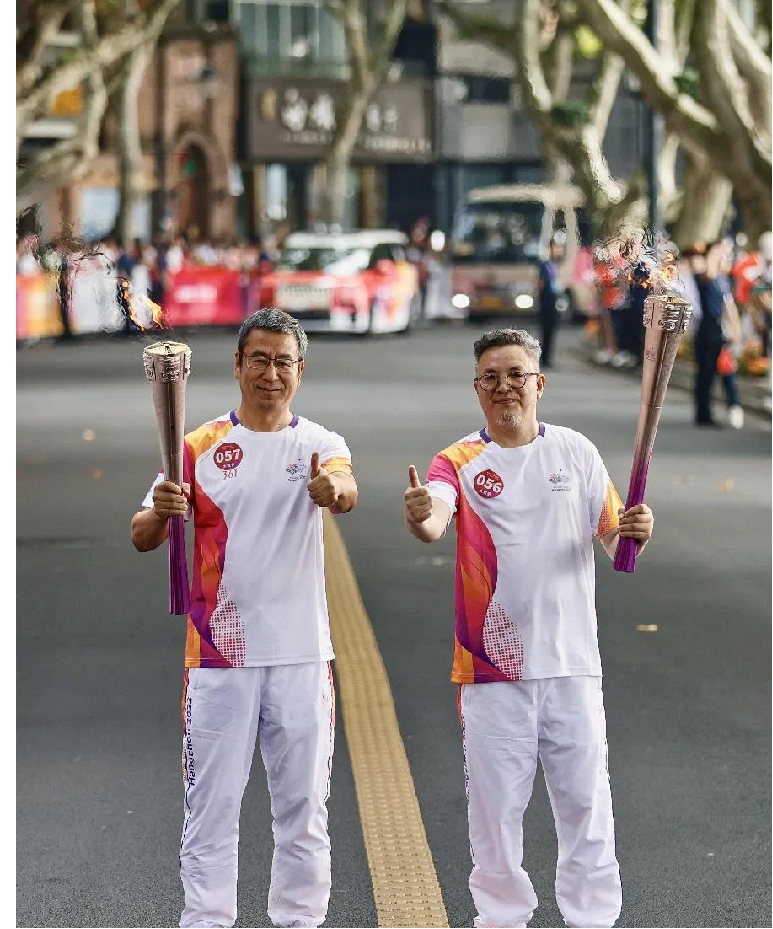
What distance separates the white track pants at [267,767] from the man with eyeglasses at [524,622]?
190 millimetres

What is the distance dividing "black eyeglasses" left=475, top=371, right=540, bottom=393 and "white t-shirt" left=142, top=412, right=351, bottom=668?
235mm

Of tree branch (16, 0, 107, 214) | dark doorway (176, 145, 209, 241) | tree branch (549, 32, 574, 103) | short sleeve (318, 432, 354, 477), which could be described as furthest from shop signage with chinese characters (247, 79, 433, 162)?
short sleeve (318, 432, 354, 477)

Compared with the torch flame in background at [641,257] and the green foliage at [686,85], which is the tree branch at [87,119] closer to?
the green foliage at [686,85]

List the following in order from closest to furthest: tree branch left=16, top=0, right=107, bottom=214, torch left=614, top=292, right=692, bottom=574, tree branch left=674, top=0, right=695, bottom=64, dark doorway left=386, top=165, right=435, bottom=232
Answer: torch left=614, top=292, right=692, bottom=574 → tree branch left=674, top=0, right=695, bottom=64 → tree branch left=16, top=0, right=107, bottom=214 → dark doorway left=386, top=165, right=435, bottom=232

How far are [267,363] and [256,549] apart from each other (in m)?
0.19

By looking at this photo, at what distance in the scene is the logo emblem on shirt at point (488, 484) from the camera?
2.22 m

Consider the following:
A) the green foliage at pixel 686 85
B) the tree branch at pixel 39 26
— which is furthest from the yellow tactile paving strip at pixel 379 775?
the tree branch at pixel 39 26

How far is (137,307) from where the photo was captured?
2.10m

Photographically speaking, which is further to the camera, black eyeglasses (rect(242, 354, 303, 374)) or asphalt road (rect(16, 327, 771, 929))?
asphalt road (rect(16, 327, 771, 929))

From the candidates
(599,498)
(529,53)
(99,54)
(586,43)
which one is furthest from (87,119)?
(599,498)

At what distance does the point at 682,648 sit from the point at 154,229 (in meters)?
63.3

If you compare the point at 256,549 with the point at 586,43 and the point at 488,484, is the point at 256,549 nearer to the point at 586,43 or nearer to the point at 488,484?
the point at 488,484

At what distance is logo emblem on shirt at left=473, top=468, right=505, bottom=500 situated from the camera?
222 centimetres

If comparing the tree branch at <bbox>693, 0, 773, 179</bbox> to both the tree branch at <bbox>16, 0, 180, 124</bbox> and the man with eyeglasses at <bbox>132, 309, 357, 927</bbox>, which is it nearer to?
the man with eyeglasses at <bbox>132, 309, 357, 927</bbox>
